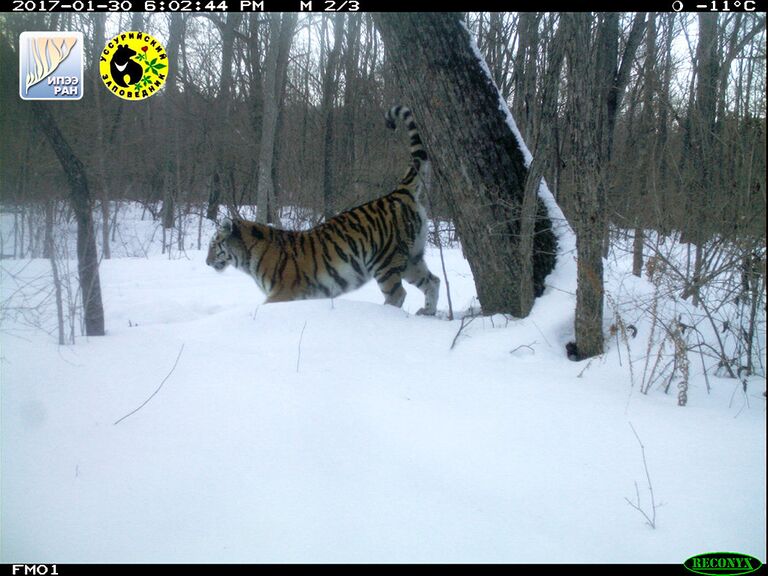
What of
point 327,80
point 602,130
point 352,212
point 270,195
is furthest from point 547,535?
point 327,80

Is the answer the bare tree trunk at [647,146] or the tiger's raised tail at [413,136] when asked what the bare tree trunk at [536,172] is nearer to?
the bare tree trunk at [647,146]

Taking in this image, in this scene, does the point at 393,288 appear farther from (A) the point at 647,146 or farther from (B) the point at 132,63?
(A) the point at 647,146

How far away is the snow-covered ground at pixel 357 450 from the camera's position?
1.95m

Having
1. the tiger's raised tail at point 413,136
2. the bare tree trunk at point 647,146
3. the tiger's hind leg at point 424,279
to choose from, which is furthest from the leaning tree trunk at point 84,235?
the bare tree trunk at point 647,146

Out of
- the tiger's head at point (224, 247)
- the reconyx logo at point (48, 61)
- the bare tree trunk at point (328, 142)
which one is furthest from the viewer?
the bare tree trunk at point (328, 142)

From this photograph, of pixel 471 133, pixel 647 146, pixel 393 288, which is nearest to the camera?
pixel 471 133

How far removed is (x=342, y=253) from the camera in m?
6.04

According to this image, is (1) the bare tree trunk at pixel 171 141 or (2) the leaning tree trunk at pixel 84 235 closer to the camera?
(1) the bare tree trunk at pixel 171 141

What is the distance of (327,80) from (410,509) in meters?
8.88

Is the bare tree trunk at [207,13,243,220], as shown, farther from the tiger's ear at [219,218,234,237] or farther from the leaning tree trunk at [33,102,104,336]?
the tiger's ear at [219,218,234,237]

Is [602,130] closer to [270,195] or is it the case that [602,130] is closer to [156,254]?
[270,195]

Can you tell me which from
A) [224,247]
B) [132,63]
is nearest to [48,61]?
[132,63]

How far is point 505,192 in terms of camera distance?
4.64 m

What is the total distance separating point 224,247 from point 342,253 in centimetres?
123
